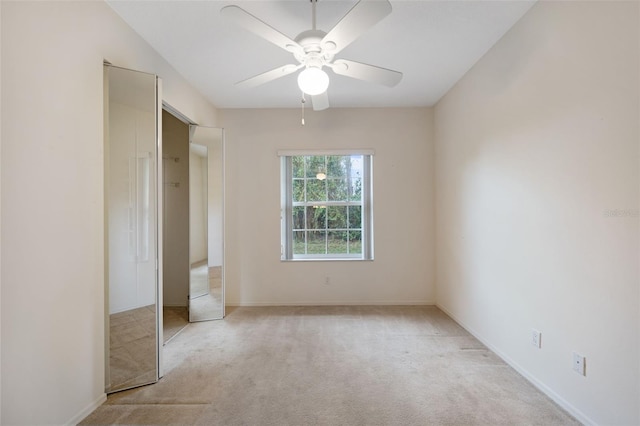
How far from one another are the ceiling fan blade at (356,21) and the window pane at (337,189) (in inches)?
96.9

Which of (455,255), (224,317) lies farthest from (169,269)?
(455,255)

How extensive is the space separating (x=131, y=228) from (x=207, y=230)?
1.43 meters

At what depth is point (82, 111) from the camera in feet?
5.81

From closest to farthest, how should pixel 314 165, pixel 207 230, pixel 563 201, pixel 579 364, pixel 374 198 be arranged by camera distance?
pixel 579 364, pixel 563 201, pixel 207 230, pixel 374 198, pixel 314 165

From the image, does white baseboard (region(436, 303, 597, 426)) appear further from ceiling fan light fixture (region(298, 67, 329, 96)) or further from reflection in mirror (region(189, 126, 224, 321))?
reflection in mirror (region(189, 126, 224, 321))

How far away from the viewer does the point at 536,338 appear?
2068mm

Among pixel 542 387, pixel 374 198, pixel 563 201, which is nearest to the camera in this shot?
pixel 563 201

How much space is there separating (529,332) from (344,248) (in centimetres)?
238

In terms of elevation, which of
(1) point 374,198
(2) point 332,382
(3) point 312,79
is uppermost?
(3) point 312,79

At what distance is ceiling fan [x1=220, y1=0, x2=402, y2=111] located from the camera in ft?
4.88

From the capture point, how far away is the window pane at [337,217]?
4.20 metres

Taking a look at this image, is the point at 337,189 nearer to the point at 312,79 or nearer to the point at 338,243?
the point at 338,243

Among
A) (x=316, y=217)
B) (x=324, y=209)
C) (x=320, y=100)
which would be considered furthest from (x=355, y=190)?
(x=320, y=100)

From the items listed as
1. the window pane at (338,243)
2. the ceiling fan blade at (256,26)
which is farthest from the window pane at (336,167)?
the ceiling fan blade at (256,26)
